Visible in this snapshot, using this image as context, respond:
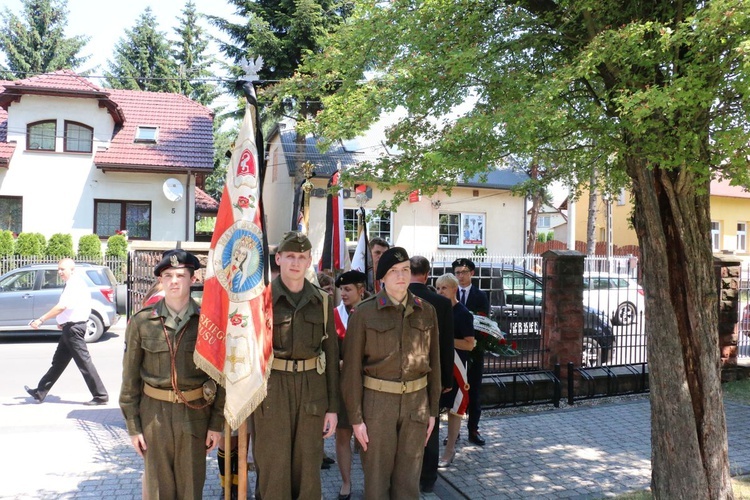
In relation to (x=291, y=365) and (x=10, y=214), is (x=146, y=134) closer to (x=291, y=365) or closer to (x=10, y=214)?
(x=10, y=214)

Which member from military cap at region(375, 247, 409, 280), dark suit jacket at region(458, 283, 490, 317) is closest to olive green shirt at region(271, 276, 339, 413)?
military cap at region(375, 247, 409, 280)

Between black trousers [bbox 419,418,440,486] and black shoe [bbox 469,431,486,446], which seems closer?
black trousers [bbox 419,418,440,486]

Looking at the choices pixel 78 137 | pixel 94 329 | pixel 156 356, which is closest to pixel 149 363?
pixel 156 356

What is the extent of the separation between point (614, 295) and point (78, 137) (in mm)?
19052

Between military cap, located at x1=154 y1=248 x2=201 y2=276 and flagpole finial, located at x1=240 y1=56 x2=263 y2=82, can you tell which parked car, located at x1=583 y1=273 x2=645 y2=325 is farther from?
military cap, located at x1=154 y1=248 x2=201 y2=276

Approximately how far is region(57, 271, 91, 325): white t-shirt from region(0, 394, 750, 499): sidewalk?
1.16 meters

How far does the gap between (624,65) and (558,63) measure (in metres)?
0.85

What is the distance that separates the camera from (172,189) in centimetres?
2098

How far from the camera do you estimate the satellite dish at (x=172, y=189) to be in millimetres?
20750

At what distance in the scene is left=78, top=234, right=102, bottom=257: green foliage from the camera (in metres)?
19.9

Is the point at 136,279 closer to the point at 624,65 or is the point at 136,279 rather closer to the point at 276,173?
the point at 624,65

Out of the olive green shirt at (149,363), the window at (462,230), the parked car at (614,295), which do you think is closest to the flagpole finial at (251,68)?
the olive green shirt at (149,363)

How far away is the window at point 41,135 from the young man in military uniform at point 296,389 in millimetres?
20635

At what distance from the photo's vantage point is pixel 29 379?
32.0 ft
